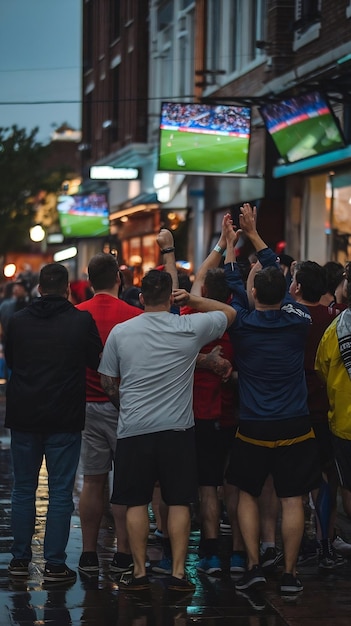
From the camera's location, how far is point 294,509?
7.57 metres

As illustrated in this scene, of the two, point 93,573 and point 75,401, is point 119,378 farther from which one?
point 93,573

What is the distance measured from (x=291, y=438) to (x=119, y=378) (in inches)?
45.3

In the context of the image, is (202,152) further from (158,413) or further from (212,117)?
(158,413)

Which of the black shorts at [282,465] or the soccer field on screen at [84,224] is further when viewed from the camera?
the soccer field on screen at [84,224]

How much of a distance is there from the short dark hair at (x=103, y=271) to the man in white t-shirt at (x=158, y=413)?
779 millimetres

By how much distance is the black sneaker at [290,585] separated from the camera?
7.45 meters

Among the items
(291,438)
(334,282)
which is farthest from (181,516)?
(334,282)

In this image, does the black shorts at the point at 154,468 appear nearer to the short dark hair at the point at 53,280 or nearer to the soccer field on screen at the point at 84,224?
the short dark hair at the point at 53,280

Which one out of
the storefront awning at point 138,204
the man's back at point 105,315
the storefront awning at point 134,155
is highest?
the storefront awning at point 134,155

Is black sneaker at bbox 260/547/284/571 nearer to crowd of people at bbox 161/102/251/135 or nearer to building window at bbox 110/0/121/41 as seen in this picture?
crowd of people at bbox 161/102/251/135

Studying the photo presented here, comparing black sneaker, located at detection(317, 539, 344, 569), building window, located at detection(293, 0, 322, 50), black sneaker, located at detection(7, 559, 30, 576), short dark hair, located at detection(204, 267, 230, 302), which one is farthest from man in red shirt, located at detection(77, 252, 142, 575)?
building window, located at detection(293, 0, 322, 50)

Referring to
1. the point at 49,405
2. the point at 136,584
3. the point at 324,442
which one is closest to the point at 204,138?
the point at 324,442

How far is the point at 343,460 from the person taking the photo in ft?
25.6

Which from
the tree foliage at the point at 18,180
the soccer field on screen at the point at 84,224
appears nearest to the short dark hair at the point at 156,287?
the soccer field on screen at the point at 84,224
